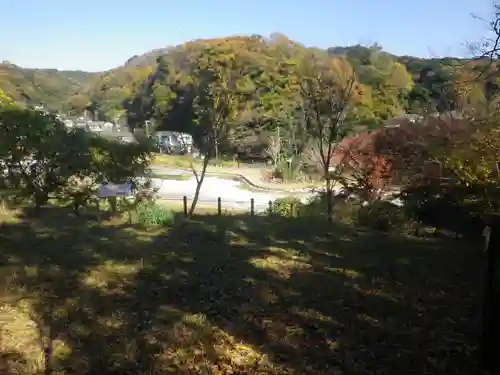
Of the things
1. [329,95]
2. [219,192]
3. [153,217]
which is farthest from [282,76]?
[153,217]

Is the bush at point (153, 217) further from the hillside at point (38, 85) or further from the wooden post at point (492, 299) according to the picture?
the hillside at point (38, 85)

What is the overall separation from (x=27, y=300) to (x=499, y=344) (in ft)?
10.6

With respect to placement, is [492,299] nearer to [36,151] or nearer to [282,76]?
[36,151]

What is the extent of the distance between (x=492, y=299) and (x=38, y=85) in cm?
4119

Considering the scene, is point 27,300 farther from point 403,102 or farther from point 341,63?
point 403,102

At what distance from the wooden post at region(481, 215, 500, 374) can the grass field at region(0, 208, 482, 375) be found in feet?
0.56

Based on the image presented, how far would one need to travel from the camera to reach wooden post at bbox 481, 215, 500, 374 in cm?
252

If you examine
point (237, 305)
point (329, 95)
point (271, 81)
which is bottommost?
point (237, 305)

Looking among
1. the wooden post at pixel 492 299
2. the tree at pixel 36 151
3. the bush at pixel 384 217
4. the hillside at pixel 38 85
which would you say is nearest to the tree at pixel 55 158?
the tree at pixel 36 151

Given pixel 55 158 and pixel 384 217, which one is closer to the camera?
pixel 384 217

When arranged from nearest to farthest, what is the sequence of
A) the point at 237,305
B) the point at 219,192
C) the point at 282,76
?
A: the point at 237,305 < the point at 219,192 < the point at 282,76

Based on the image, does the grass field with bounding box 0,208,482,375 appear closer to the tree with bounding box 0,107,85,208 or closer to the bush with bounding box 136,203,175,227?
the bush with bounding box 136,203,175,227

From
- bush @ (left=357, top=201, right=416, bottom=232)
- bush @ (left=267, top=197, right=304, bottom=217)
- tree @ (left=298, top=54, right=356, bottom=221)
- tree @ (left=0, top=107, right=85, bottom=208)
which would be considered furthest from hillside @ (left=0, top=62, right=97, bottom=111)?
bush @ (left=357, top=201, right=416, bottom=232)

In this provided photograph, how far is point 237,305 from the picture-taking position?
3656mm
